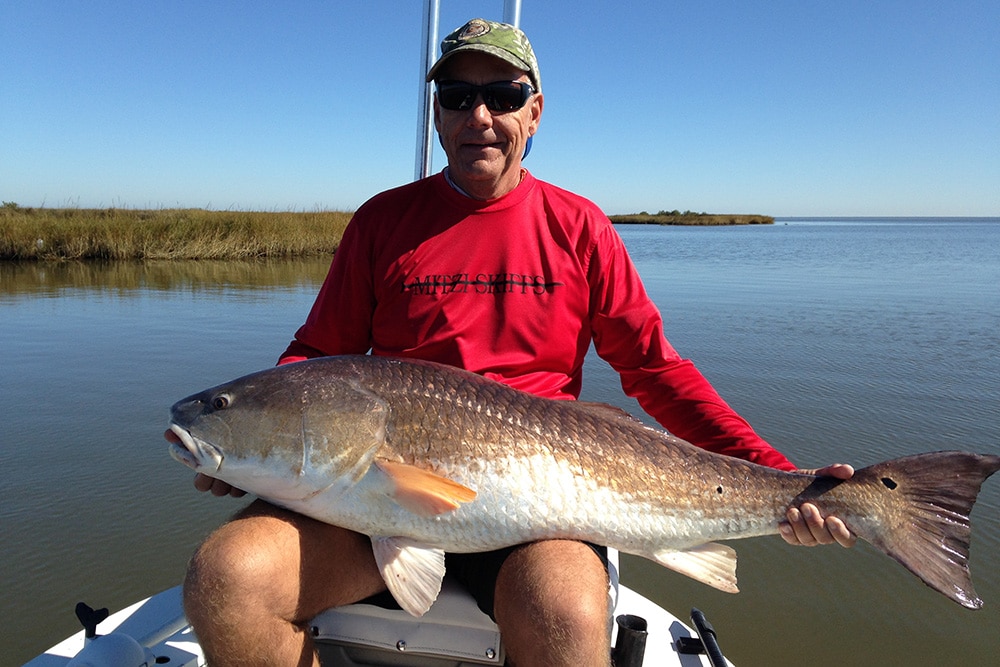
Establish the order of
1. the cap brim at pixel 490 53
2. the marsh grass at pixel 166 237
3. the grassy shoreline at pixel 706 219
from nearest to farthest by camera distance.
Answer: the cap brim at pixel 490 53, the marsh grass at pixel 166 237, the grassy shoreline at pixel 706 219

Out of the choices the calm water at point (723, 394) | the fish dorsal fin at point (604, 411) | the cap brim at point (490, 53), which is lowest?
the calm water at point (723, 394)

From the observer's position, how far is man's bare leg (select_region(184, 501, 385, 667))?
2023 mm

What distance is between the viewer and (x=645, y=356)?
295 cm

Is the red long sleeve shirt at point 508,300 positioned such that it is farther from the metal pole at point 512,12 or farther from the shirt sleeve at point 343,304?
the metal pole at point 512,12

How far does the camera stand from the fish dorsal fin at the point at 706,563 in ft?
7.94

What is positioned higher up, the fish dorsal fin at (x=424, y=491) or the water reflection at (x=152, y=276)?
the fish dorsal fin at (x=424, y=491)

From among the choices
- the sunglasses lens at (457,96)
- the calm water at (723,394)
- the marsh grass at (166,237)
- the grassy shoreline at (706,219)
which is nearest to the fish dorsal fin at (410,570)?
the sunglasses lens at (457,96)

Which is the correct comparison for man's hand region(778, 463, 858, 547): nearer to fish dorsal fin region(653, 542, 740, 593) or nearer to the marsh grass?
fish dorsal fin region(653, 542, 740, 593)

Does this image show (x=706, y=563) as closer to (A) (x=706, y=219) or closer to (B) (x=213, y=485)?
(B) (x=213, y=485)

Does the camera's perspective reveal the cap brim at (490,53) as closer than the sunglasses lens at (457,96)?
Yes

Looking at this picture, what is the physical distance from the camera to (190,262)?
923 inches

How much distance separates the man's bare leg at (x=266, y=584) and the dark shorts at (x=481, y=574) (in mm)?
136

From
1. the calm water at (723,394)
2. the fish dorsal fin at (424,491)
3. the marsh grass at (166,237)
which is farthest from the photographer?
the marsh grass at (166,237)

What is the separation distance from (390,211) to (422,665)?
1.79 m
